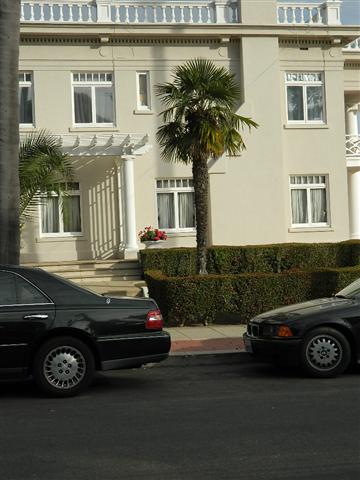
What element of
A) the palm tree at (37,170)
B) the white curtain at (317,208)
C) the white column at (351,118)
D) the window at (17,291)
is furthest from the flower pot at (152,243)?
the window at (17,291)

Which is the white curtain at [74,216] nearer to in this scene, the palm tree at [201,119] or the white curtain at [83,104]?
the white curtain at [83,104]

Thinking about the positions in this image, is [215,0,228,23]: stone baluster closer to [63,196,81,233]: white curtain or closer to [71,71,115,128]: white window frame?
[71,71,115,128]: white window frame

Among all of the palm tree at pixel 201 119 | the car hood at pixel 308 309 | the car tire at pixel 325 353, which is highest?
the palm tree at pixel 201 119

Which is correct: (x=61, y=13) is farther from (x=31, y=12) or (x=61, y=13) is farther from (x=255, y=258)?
(x=255, y=258)

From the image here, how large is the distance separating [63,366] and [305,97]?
17.1m

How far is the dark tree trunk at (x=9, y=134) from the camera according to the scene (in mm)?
10797

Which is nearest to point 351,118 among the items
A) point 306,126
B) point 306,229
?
point 306,126

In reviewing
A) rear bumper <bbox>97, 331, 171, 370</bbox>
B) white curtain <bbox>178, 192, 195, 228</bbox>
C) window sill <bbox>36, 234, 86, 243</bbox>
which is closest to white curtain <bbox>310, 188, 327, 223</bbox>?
white curtain <bbox>178, 192, 195, 228</bbox>

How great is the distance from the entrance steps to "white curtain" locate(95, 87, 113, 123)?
15.0 feet

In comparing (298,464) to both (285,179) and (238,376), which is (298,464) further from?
(285,179)

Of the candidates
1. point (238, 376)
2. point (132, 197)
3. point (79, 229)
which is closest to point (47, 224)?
point (79, 229)

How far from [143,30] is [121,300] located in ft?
47.8

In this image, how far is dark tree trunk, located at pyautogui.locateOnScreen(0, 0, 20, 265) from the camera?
35.4 ft

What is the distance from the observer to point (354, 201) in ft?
79.5
